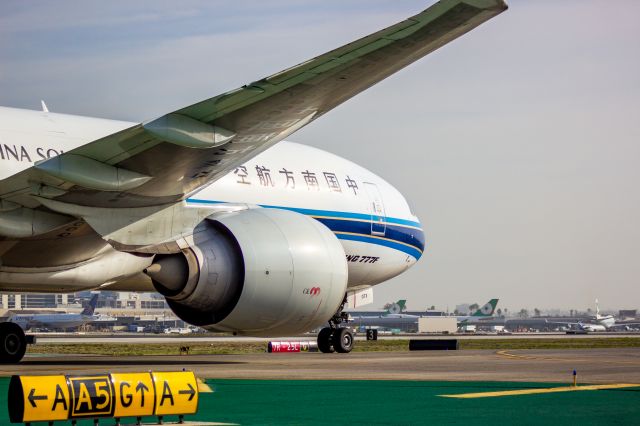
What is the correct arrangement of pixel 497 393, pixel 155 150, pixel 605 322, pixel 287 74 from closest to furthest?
1. pixel 287 74
2. pixel 155 150
3. pixel 497 393
4. pixel 605 322

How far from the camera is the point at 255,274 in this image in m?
15.0

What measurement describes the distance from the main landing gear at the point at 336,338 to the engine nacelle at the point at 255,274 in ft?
39.2

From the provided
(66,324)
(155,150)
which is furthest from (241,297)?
(66,324)

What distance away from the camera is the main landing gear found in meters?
27.9

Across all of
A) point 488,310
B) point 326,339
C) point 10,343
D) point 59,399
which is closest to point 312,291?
point 59,399

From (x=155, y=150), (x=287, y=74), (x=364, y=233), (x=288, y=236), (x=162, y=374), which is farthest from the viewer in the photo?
(x=364, y=233)

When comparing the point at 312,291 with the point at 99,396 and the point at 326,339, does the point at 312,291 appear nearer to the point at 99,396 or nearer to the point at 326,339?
the point at 99,396

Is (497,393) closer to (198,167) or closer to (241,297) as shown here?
(241,297)

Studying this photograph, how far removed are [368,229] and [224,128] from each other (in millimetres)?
13537

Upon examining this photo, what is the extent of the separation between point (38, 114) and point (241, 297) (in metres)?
6.68

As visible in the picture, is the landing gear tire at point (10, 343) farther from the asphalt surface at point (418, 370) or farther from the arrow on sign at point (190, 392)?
the arrow on sign at point (190, 392)

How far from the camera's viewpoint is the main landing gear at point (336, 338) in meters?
27.9

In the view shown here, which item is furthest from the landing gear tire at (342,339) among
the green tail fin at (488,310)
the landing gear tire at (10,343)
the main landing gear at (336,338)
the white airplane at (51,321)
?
the green tail fin at (488,310)

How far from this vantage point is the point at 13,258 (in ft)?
53.3
